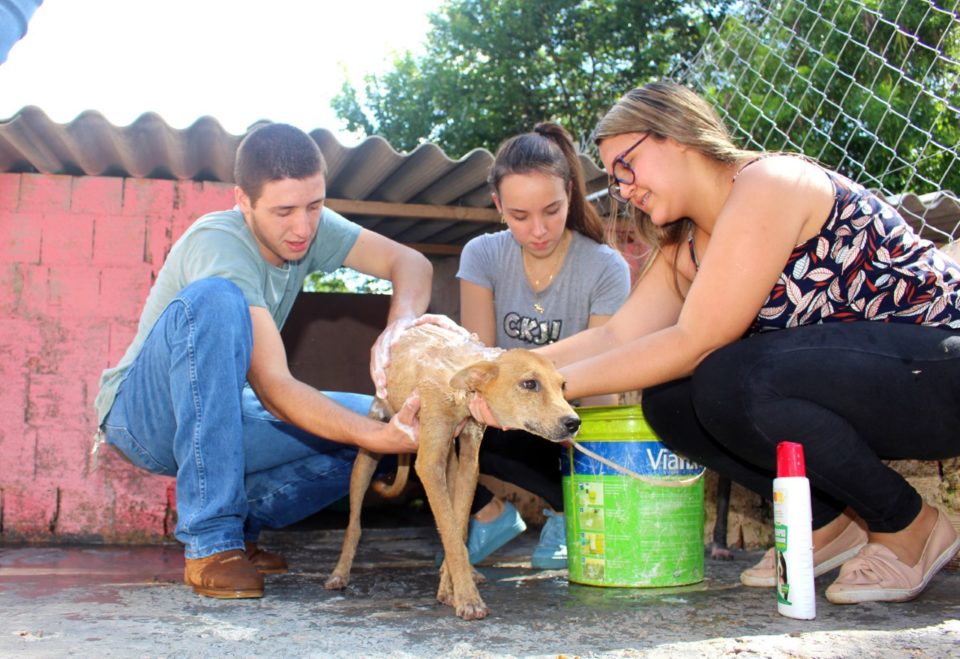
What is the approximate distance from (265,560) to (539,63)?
18713 mm

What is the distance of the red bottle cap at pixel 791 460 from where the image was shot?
294cm

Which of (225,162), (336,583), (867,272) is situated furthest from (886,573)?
(225,162)

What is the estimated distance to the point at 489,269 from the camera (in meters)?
4.68

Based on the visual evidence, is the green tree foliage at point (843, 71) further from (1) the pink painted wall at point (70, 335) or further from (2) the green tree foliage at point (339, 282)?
(2) the green tree foliage at point (339, 282)

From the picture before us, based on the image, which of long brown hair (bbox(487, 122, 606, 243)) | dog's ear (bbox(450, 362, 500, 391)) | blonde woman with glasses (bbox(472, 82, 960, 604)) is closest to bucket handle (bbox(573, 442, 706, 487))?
blonde woman with glasses (bbox(472, 82, 960, 604))

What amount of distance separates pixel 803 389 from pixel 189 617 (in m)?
2.18

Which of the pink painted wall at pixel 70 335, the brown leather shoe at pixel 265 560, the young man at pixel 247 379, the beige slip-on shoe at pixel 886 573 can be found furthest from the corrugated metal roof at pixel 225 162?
the beige slip-on shoe at pixel 886 573

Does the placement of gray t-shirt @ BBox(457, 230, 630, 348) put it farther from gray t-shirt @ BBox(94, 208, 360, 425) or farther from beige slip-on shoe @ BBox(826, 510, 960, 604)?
beige slip-on shoe @ BBox(826, 510, 960, 604)

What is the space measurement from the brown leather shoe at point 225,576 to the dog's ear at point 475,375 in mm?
1033

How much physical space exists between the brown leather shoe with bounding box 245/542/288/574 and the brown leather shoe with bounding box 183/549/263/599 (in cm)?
72

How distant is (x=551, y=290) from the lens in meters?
4.56

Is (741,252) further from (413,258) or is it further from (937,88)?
(937,88)

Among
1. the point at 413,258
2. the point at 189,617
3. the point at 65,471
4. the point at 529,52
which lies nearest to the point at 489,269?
the point at 413,258

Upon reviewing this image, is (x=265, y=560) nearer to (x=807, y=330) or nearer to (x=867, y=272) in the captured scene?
(x=807, y=330)
